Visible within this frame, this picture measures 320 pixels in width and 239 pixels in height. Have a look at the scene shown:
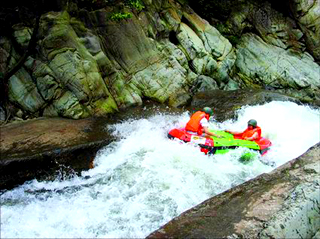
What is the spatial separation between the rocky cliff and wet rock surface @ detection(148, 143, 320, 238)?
6238 mm

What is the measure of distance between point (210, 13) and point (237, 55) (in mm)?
2801

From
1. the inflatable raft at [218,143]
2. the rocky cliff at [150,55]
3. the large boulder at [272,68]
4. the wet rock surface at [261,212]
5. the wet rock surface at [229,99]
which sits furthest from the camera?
the large boulder at [272,68]

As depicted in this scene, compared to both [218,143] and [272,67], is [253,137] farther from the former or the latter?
[272,67]

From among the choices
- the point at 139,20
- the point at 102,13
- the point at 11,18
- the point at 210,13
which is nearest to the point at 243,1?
the point at 210,13

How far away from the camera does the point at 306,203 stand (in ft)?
16.1

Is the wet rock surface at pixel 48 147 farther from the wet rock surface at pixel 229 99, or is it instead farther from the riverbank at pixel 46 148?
the wet rock surface at pixel 229 99

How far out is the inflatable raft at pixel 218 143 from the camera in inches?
353

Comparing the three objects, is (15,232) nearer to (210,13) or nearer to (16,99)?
(16,99)

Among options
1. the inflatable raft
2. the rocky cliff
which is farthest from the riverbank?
the inflatable raft

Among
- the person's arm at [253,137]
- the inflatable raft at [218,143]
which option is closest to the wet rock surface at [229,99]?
the person's arm at [253,137]

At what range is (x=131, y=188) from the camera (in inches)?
281

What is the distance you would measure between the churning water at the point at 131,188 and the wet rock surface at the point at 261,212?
4.46 feet

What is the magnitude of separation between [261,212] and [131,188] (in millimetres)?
3140

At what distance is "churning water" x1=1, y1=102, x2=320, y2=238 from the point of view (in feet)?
19.5
